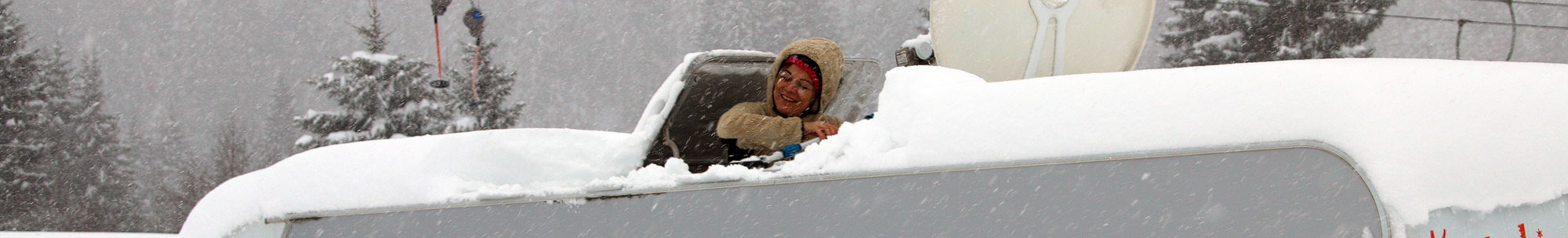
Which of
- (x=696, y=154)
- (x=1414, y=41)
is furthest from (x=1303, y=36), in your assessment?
(x=1414, y=41)

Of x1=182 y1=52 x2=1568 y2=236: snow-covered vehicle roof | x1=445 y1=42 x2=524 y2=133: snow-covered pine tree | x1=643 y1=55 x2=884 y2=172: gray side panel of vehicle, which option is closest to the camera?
x1=182 y1=52 x2=1568 y2=236: snow-covered vehicle roof

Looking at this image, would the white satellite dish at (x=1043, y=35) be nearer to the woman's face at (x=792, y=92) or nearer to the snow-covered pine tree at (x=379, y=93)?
the woman's face at (x=792, y=92)

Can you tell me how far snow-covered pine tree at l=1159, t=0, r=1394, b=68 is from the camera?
16.4 m

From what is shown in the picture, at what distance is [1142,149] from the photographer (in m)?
1.62

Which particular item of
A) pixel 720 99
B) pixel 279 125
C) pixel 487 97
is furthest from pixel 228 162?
pixel 720 99

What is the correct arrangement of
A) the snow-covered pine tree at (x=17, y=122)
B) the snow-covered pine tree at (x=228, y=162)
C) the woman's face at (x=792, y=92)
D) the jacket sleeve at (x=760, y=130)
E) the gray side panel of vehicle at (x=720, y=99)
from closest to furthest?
the jacket sleeve at (x=760, y=130)
the woman's face at (x=792, y=92)
the gray side panel of vehicle at (x=720, y=99)
the snow-covered pine tree at (x=17, y=122)
the snow-covered pine tree at (x=228, y=162)

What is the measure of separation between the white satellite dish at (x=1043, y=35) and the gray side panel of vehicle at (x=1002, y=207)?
1.30m

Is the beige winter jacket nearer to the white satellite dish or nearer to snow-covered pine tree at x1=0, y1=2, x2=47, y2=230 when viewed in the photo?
the white satellite dish

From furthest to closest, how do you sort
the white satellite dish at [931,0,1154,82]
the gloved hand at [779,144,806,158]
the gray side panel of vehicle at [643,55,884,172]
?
1. the gray side panel of vehicle at [643,55,884,172]
2. the white satellite dish at [931,0,1154,82]
3. the gloved hand at [779,144,806,158]

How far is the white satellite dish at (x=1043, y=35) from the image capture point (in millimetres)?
2881

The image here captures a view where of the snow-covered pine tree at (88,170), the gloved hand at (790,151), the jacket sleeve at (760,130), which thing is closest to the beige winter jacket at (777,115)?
the jacket sleeve at (760,130)

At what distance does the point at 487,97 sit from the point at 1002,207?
2265 cm

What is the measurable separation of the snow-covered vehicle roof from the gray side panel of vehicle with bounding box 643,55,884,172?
1643 mm

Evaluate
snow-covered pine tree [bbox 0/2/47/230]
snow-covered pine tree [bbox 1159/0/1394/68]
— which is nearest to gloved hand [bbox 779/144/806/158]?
snow-covered pine tree [bbox 1159/0/1394/68]
